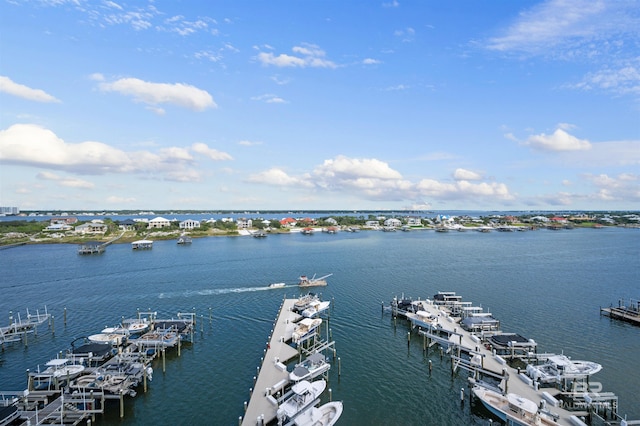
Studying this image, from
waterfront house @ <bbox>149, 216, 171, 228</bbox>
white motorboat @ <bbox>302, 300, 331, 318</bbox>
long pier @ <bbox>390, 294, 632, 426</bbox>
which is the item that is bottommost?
long pier @ <bbox>390, 294, 632, 426</bbox>

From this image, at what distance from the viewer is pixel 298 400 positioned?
23.0 meters

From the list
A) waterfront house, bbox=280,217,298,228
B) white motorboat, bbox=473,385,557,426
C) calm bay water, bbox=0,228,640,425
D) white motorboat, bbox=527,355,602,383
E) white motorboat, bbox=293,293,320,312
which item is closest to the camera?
white motorboat, bbox=473,385,557,426

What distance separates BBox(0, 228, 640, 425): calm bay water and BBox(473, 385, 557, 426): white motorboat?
1258mm

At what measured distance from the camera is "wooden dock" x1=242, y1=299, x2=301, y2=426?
877 inches

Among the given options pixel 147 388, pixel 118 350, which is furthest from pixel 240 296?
pixel 147 388

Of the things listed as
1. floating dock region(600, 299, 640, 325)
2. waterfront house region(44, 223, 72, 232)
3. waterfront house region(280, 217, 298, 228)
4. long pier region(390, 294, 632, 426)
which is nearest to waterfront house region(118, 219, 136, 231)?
waterfront house region(44, 223, 72, 232)

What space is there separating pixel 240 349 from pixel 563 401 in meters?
27.5

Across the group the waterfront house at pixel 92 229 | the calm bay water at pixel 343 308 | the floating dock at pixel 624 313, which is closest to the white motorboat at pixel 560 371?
the calm bay water at pixel 343 308

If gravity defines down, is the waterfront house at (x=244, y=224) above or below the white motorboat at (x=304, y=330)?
above

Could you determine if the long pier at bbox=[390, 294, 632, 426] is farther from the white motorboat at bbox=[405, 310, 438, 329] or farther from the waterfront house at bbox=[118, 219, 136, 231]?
the waterfront house at bbox=[118, 219, 136, 231]

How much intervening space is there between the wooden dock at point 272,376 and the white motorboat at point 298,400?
2.48 ft

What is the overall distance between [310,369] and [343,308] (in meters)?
20.1

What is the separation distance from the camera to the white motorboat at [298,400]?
21906 millimetres

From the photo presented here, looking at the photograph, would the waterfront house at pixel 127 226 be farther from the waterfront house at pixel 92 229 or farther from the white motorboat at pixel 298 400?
the white motorboat at pixel 298 400
